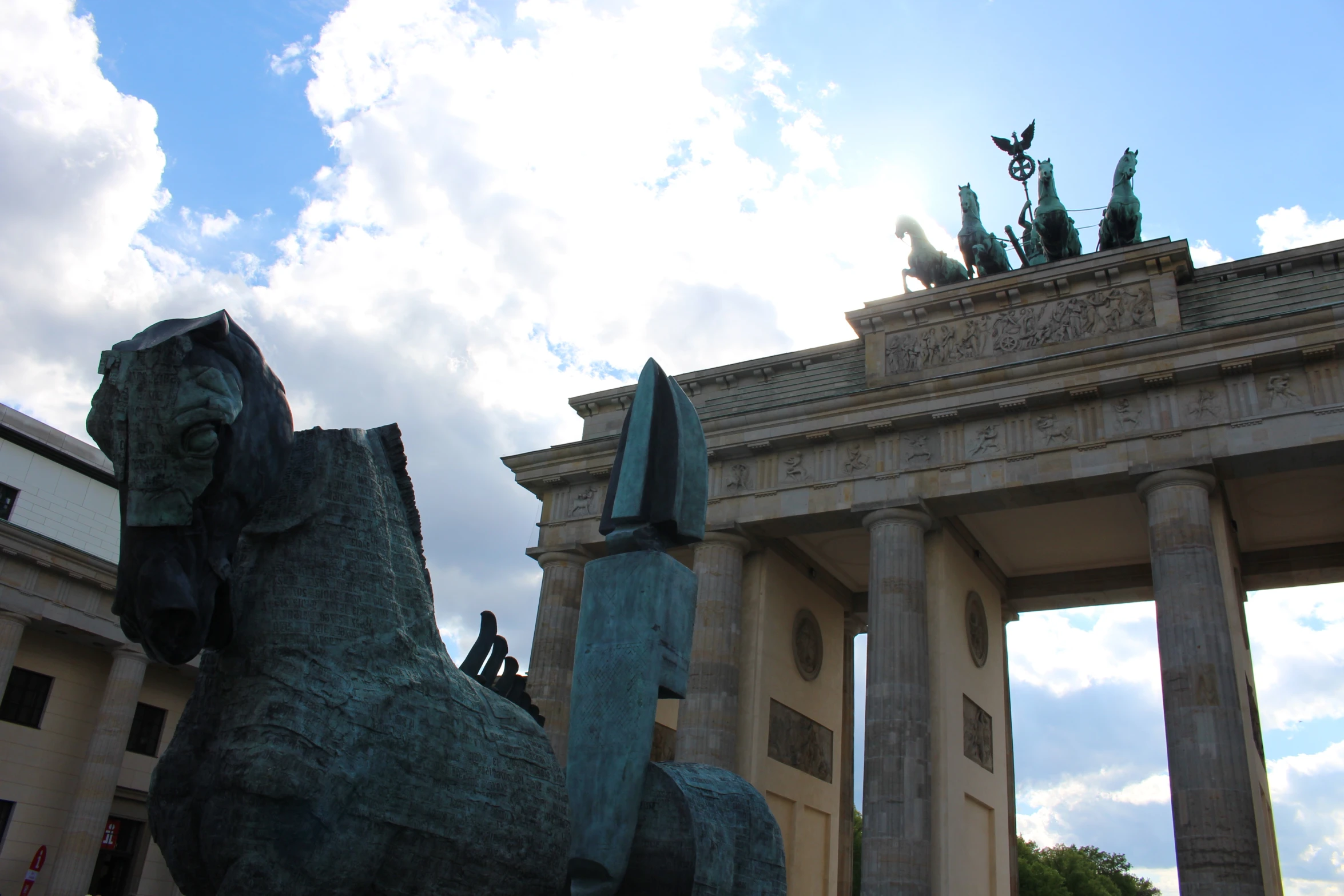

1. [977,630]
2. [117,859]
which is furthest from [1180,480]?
[117,859]

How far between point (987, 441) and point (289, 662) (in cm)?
2233

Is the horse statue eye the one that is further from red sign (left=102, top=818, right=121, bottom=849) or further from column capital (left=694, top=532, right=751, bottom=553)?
red sign (left=102, top=818, right=121, bottom=849)

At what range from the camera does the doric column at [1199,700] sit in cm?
1797

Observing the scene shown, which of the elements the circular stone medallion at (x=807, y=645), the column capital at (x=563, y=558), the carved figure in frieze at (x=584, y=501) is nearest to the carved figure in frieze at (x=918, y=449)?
the circular stone medallion at (x=807, y=645)

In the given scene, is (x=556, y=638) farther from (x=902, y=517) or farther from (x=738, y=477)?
(x=902, y=517)

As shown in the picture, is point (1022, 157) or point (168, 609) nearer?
point (168, 609)

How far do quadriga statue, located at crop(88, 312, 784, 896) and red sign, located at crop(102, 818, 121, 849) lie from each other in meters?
35.1

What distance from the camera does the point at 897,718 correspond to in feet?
72.1

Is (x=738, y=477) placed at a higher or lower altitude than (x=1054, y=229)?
lower

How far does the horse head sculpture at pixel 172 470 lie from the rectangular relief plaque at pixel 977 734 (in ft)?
78.5

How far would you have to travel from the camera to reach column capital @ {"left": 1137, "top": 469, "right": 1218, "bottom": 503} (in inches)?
837

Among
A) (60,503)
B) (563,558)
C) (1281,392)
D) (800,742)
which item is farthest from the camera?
(60,503)

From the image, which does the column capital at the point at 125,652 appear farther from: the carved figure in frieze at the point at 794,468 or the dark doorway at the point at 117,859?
the carved figure in frieze at the point at 794,468

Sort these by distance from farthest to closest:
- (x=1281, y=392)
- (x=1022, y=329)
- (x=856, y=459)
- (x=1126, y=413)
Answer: (x=1022, y=329)
(x=856, y=459)
(x=1126, y=413)
(x=1281, y=392)
